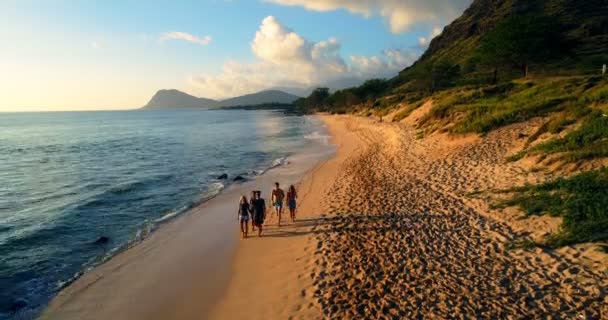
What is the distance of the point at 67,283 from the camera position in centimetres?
1362

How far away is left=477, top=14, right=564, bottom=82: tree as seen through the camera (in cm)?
5562

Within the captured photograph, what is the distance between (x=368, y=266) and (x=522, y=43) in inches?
2213

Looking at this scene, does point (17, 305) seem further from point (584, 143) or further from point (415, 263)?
point (584, 143)

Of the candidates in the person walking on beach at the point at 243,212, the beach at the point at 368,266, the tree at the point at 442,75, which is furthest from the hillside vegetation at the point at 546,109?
the person walking on beach at the point at 243,212

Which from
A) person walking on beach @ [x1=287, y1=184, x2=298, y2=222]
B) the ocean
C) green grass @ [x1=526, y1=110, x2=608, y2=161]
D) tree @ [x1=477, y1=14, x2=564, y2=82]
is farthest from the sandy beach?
tree @ [x1=477, y1=14, x2=564, y2=82]

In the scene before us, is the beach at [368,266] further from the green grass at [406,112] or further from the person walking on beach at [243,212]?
the green grass at [406,112]

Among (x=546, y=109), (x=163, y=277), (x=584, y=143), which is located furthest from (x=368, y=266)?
(x=546, y=109)

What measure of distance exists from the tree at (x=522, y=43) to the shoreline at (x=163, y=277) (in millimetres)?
53048

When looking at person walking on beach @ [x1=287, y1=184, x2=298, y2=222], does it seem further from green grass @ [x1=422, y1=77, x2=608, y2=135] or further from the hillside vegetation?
green grass @ [x1=422, y1=77, x2=608, y2=135]

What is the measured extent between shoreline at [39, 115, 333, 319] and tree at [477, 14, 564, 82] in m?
53.0

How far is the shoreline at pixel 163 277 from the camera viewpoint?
11492mm

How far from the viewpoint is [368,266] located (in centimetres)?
1211

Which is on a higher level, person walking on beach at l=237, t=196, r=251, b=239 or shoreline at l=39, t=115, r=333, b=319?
person walking on beach at l=237, t=196, r=251, b=239

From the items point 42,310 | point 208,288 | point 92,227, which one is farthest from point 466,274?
point 92,227
